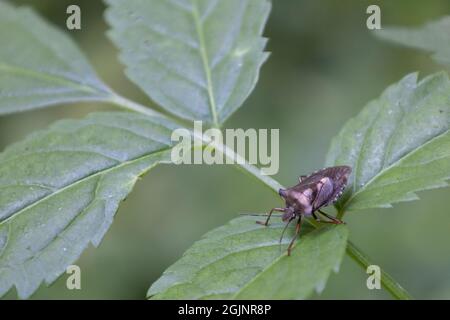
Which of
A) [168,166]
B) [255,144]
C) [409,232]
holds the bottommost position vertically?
[409,232]

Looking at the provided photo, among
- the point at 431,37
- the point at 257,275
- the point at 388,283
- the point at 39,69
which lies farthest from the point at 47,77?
the point at 388,283

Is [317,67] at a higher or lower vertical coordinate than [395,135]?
higher

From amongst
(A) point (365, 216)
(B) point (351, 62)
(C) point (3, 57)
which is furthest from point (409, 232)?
(C) point (3, 57)

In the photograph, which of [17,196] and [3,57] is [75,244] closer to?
[17,196]

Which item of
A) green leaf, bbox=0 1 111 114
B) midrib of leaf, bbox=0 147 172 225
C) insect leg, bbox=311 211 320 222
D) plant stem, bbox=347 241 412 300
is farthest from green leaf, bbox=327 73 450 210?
green leaf, bbox=0 1 111 114

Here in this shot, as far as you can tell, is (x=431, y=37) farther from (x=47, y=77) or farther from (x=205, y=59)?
(x=47, y=77)

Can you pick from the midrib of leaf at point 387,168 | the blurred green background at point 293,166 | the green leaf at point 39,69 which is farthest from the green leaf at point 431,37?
the blurred green background at point 293,166

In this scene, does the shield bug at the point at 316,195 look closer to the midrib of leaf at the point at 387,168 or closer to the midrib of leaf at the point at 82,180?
the midrib of leaf at the point at 387,168
